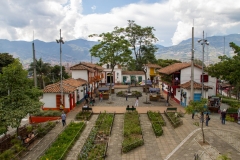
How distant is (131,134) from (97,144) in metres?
3.06

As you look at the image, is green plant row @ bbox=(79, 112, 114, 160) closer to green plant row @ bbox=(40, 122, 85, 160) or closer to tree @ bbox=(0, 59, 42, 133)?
green plant row @ bbox=(40, 122, 85, 160)

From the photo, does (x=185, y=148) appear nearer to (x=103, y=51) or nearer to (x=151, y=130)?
(x=151, y=130)

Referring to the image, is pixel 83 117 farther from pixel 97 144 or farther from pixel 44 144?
pixel 97 144

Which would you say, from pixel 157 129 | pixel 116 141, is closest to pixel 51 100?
pixel 116 141

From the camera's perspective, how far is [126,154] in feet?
44.0

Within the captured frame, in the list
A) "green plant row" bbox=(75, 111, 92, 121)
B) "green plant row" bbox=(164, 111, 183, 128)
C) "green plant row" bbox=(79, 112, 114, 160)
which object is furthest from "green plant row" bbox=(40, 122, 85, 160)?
"green plant row" bbox=(164, 111, 183, 128)

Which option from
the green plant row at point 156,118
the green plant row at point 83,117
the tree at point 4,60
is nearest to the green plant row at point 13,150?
the green plant row at point 83,117

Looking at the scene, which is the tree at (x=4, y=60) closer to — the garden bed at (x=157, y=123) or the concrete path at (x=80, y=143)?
the concrete path at (x=80, y=143)

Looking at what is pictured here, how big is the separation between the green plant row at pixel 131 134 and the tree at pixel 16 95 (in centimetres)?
703

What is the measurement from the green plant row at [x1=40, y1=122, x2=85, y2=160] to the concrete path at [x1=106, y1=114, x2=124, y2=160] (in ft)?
9.06

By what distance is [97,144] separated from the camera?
1476 cm

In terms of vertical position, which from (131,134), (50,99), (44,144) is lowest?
(44,144)

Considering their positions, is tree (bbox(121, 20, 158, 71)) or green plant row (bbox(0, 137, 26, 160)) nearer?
green plant row (bbox(0, 137, 26, 160))

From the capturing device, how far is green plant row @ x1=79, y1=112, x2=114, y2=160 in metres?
12.7
